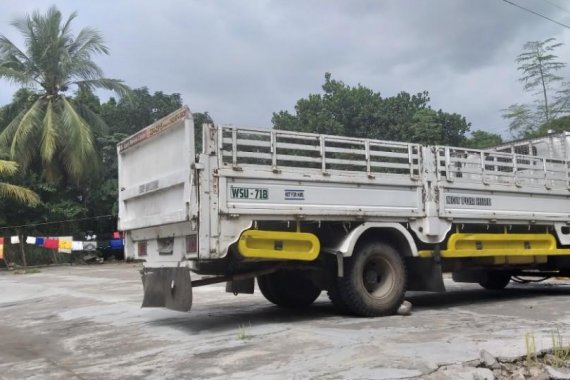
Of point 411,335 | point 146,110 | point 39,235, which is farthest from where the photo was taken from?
point 146,110

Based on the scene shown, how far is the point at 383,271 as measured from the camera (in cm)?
816

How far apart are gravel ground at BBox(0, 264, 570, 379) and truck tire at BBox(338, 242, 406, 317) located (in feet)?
0.87

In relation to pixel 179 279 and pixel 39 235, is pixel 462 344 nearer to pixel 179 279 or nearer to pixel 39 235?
pixel 179 279

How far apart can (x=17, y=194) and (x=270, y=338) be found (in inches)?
809

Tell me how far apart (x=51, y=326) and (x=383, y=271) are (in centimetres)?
509

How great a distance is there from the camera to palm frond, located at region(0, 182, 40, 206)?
23906mm

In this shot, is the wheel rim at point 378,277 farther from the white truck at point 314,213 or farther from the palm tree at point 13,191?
the palm tree at point 13,191

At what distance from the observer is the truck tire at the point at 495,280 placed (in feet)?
38.0

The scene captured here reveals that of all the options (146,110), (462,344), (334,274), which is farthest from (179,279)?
(146,110)

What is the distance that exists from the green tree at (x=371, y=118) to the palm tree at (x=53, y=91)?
15.0 m

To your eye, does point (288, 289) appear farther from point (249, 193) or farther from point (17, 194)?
point (17, 194)

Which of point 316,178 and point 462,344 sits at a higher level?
point 316,178

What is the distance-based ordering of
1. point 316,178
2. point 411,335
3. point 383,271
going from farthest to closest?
1. point 383,271
2. point 316,178
3. point 411,335

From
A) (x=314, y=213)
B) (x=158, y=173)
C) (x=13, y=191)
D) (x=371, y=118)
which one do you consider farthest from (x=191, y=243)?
(x=371, y=118)
